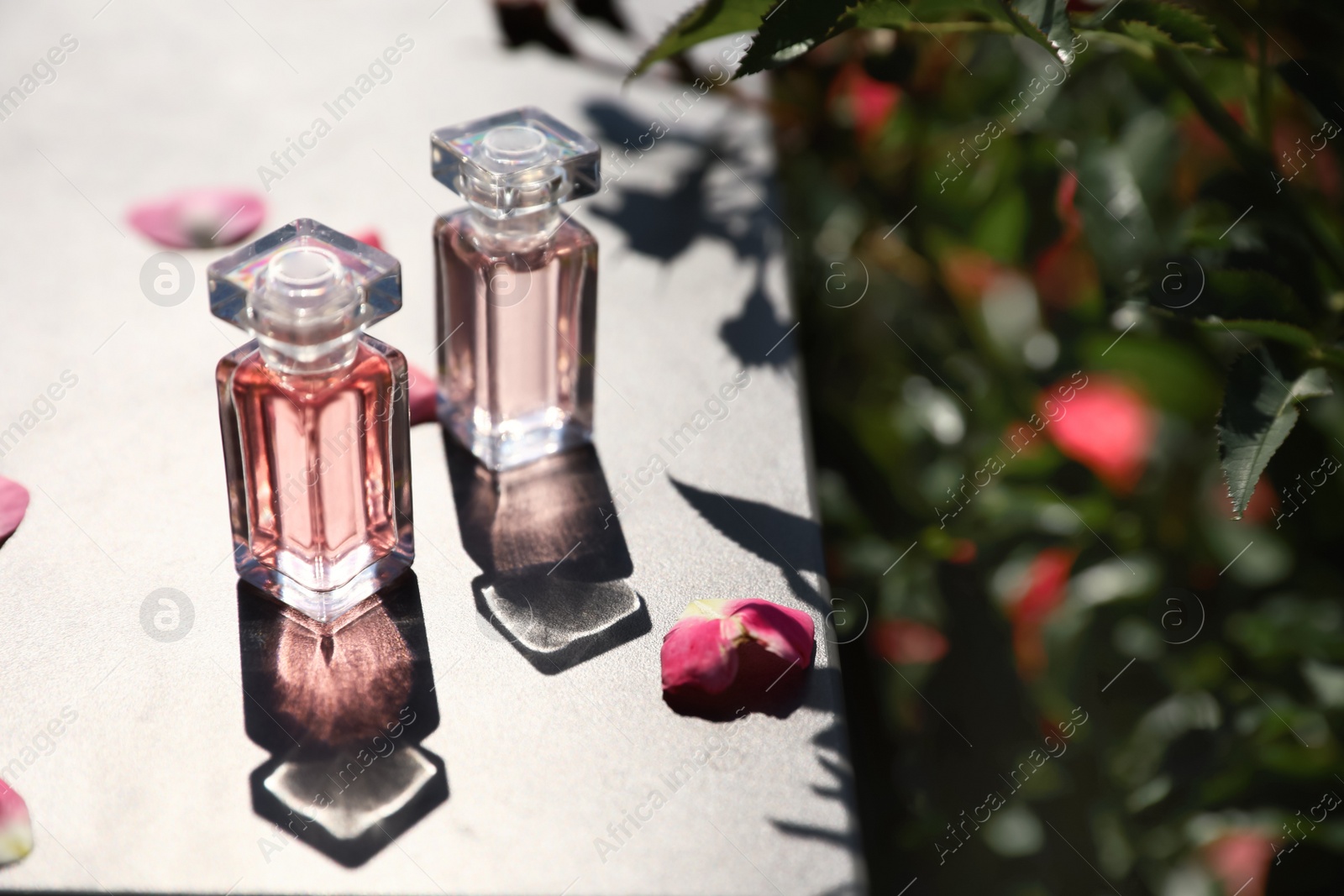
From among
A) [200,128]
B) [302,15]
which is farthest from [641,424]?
[302,15]

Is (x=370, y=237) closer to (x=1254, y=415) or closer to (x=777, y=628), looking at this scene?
(x=777, y=628)

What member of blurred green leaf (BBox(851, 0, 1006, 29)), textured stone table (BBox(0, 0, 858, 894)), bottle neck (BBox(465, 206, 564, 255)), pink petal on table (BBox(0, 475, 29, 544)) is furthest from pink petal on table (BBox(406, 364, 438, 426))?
blurred green leaf (BBox(851, 0, 1006, 29))

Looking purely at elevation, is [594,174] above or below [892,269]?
above

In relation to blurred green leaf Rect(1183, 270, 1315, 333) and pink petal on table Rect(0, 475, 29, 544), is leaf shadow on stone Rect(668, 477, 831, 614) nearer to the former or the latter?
blurred green leaf Rect(1183, 270, 1315, 333)

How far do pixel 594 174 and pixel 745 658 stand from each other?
11.6 inches

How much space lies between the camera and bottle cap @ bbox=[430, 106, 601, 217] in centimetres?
67

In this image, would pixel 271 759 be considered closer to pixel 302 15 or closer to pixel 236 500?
pixel 236 500

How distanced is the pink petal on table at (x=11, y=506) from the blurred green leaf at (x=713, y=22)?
0.46m

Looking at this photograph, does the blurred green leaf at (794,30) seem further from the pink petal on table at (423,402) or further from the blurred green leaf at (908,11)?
the pink petal on table at (423,402)

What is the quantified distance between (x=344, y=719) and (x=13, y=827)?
149 mm

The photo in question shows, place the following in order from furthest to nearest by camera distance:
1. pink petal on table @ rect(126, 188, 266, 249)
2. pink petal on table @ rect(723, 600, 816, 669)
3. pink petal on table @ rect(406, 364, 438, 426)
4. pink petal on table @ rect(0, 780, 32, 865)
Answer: pink petal on table @ rect(126, 188, 266, 249) < pink petal on table @ rect(406, 364, 438, 426) < pink petal on table @ rect(723, 600, 816, 669) < pink petal on table @ rect(0, 780, 32, 865)

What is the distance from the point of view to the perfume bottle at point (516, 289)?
2.22ft

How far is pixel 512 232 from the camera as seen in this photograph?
2.32 ft

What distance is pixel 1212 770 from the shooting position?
778mm
